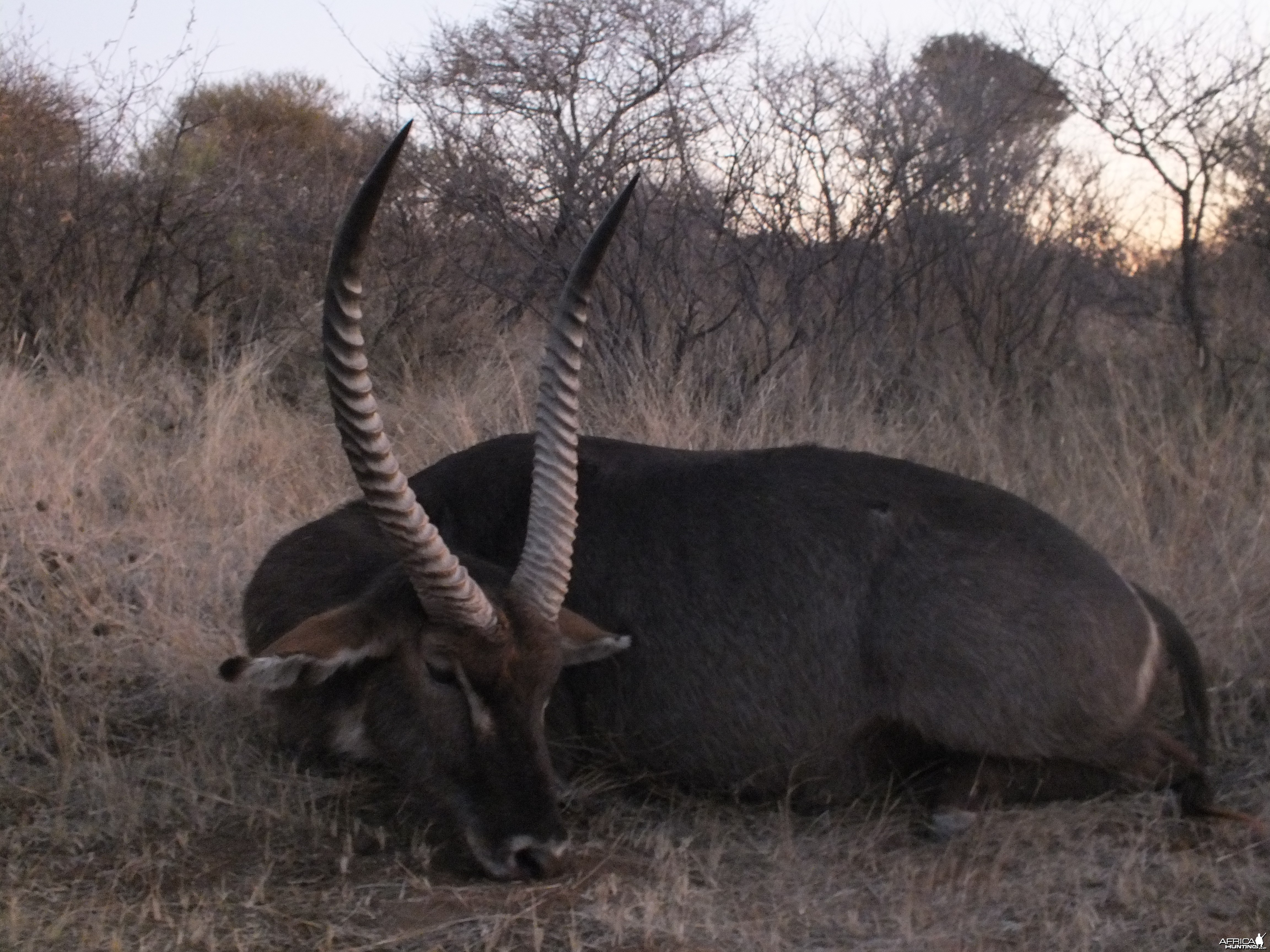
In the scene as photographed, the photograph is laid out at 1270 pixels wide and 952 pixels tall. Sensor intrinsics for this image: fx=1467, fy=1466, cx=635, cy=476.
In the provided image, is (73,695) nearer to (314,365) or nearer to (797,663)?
(797,663)

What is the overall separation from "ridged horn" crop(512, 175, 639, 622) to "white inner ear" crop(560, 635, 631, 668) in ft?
0.36

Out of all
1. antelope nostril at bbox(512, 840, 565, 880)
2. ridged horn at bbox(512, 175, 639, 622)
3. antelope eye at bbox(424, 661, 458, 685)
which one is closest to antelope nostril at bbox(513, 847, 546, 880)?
antelope nostril at bbox(512, 840, 565, 880)

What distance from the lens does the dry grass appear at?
350 cm

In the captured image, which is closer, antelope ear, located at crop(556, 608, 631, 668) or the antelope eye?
the antelope eye

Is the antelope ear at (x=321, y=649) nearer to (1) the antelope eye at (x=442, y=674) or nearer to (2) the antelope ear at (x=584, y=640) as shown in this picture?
(1) the antelope eye at (x=442, y=674)

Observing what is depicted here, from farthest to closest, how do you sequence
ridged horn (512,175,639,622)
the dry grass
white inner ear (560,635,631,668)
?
white inner ear (560,635,631,668) < ridged horn (512,175,639,622) < the dry grass

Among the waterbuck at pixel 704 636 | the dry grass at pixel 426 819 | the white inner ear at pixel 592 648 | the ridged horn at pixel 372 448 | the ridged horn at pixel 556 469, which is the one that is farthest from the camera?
the white inner ear at pixel 592 648

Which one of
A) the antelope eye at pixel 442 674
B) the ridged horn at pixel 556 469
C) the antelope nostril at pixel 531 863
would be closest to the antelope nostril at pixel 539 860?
the antelope nostril at pixel 531 863

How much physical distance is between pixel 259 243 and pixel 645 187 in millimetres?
3260

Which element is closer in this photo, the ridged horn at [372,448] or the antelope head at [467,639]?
the ridged horn at [372,448]

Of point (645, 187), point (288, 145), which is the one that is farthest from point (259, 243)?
point (288, 145)

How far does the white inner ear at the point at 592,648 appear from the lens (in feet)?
12.9

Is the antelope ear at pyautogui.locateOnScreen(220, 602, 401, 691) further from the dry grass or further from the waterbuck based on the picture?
the dry grass

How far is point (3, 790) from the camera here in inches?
167
